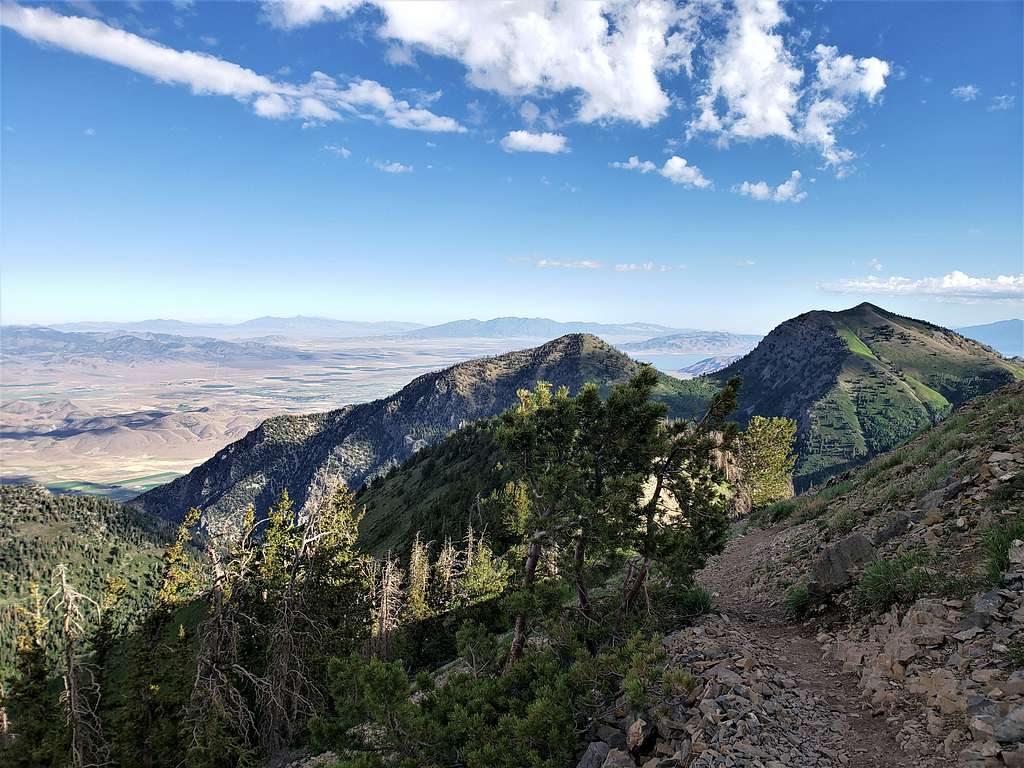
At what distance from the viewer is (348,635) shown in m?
27.1

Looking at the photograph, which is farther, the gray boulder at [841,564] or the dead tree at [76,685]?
the dead tree at [76,685]

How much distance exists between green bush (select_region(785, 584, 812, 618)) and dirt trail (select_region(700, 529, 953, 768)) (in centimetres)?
39

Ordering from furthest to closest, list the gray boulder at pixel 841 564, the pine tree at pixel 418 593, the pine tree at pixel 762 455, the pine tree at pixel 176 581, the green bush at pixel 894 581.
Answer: the pine tree at pixel 762 455
the pine tree at pixel 418 593
the pine tree at pixel 176 581
the gray boulder at pixel 841 564
the green bush at pixel 894 581

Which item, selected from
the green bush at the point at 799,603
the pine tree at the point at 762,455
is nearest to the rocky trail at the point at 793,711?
the green bush at the point at 799,603

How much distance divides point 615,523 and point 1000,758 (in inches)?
347

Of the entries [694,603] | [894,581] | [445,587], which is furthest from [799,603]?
[445,587]

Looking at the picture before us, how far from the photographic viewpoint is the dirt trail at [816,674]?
346 inches

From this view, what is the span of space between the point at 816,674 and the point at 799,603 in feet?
12.9

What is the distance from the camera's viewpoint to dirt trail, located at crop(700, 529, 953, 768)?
8.78 metres

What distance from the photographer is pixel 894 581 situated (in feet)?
40.3

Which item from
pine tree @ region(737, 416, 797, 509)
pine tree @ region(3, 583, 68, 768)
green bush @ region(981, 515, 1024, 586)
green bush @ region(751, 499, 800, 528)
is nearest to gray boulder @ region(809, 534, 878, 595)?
→ green bush @ region(981, 515, 1024, 586)

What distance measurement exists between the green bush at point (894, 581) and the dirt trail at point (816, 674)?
1.88 meters

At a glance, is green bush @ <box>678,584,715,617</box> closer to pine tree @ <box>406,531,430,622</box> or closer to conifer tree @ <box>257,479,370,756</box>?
conifer tree @ <box>257,479,370,756</box>

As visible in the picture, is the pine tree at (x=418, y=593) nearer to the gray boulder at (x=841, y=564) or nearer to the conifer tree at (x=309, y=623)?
the conifer tree at (x=309, y=623)
